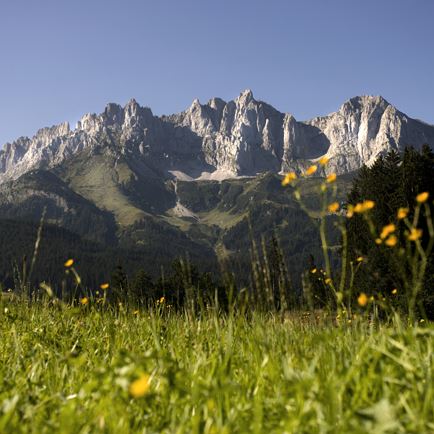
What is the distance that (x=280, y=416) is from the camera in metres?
2.83

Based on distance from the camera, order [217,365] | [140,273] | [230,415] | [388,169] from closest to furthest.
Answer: [230,415] < [217,365] < [388,169] < [140,273]

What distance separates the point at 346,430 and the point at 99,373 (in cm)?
138

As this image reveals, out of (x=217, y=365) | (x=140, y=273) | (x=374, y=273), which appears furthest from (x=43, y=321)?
(x=140, y=273)

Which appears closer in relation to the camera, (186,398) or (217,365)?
(186,398)

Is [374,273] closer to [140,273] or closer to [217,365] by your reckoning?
[217,365]

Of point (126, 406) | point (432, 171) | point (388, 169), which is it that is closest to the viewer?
point (126, 406)

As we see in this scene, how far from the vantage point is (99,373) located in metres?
2.82

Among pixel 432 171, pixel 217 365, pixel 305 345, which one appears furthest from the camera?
pixel 432 171

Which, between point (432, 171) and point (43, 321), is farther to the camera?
point (432, 171)

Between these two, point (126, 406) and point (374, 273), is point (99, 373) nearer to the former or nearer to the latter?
point (126, 406)

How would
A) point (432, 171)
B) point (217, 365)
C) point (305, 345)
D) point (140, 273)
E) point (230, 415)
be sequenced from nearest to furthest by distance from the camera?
point (230, 415) → point (217, 365) → point (305, 345) → point (432, 171) → point (140, 273)

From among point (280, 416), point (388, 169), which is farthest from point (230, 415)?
point (388, 169)

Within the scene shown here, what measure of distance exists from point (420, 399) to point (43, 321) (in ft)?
18.0

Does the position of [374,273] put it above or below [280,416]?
above
